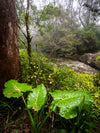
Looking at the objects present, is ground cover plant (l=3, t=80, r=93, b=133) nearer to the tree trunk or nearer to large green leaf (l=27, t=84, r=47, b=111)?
large green leaf (l=27, t=84, r=47, b=111)

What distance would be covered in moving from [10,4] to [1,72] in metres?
1.36

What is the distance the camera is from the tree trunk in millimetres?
1266

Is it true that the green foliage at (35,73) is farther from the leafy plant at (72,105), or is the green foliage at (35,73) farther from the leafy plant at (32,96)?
the leafy plant at (72,105)

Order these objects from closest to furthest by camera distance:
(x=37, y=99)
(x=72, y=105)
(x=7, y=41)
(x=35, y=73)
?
(x=72, y=105) < (x=37, y=99) < (x=7, y=41) < (x=35, y=73)

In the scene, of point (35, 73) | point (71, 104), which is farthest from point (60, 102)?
point (35, 73)

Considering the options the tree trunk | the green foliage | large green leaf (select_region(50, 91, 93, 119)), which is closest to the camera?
large green leaf (select_region(50, 91, 93, 119))

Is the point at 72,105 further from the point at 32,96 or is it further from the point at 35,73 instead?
the point at 35,73

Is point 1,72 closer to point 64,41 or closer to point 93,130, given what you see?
point 93,130

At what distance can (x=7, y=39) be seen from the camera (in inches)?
52.4

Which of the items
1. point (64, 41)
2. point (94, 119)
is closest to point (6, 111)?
point (94, 119)

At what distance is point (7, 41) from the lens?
133 cm

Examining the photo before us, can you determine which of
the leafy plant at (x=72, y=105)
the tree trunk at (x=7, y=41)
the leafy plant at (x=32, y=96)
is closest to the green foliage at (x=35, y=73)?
the tree trunk at (x=7, y=41)

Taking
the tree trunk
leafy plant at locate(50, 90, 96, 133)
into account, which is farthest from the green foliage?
leafy plant at locate(50, 90, 96, 133)

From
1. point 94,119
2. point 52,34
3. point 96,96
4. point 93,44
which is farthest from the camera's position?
point 93,44
